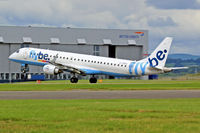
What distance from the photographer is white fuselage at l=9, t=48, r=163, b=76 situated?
218ft

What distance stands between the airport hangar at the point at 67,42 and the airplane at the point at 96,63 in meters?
36.4

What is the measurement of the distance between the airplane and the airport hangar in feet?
119

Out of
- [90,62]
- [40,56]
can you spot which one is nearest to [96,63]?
[90,62]

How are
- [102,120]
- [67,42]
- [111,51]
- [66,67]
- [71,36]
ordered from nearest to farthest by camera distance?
[102,120], [66,67], [67,42], [71,36], [111,51]

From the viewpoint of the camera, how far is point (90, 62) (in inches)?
2694

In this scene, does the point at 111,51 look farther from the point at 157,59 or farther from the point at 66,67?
the point at 157,59

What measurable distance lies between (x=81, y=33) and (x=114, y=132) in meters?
101

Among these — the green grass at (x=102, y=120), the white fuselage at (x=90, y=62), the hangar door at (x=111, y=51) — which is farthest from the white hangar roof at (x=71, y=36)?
the green grass at (x=102, y=120)

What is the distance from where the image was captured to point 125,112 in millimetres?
22031

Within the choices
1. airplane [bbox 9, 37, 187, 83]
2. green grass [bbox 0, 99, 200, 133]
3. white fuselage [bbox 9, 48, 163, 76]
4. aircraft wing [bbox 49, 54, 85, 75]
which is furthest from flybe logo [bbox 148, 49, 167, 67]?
green grass [bbox 0, 99, 200, 133]

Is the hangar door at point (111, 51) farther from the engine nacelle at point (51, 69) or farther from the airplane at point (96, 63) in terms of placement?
the engine nacelle at point (51, 69)

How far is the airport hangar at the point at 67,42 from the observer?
10703 centimetres

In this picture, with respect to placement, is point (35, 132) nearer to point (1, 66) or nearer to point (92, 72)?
point (92, 72)

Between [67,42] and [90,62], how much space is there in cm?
4593
